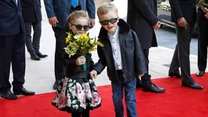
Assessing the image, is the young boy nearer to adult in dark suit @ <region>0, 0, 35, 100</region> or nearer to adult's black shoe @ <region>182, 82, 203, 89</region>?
adult in dark suit @ <region>0, 0, 35, 100</region>

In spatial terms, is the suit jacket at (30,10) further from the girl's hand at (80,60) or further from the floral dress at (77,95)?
the girl's hand at (80,60)

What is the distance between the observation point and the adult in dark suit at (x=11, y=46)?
4734 millimetres

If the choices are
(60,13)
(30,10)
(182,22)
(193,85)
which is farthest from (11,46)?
(193,85)

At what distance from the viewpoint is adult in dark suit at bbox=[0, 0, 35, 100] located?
15.5 feet

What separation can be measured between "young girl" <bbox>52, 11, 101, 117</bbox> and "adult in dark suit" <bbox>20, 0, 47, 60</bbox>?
3300mm

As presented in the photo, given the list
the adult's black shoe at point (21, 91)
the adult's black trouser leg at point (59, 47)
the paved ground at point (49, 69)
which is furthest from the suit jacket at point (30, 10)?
the adult's black shoe at point (21, 91)

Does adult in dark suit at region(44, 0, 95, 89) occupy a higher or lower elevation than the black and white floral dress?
higher

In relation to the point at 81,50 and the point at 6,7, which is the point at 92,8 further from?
the point at 81,50

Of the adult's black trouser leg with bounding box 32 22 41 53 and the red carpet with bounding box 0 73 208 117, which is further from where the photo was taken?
the adult's black trouser leg with bounding box 32 22 41 53

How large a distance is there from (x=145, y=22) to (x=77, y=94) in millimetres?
1842

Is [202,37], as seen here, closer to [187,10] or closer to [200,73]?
[200,73]

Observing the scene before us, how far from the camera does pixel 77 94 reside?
3.54 m

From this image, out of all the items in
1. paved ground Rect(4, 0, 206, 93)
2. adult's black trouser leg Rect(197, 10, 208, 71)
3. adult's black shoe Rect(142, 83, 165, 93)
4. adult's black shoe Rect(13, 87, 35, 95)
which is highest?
adult's black trouser leg Rect(197, 10, 208, 71)

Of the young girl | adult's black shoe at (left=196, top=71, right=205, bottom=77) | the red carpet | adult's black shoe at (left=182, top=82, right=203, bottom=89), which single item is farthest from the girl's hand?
adult's black shoe at (left=196, top=71, right=205, bottom=77)
